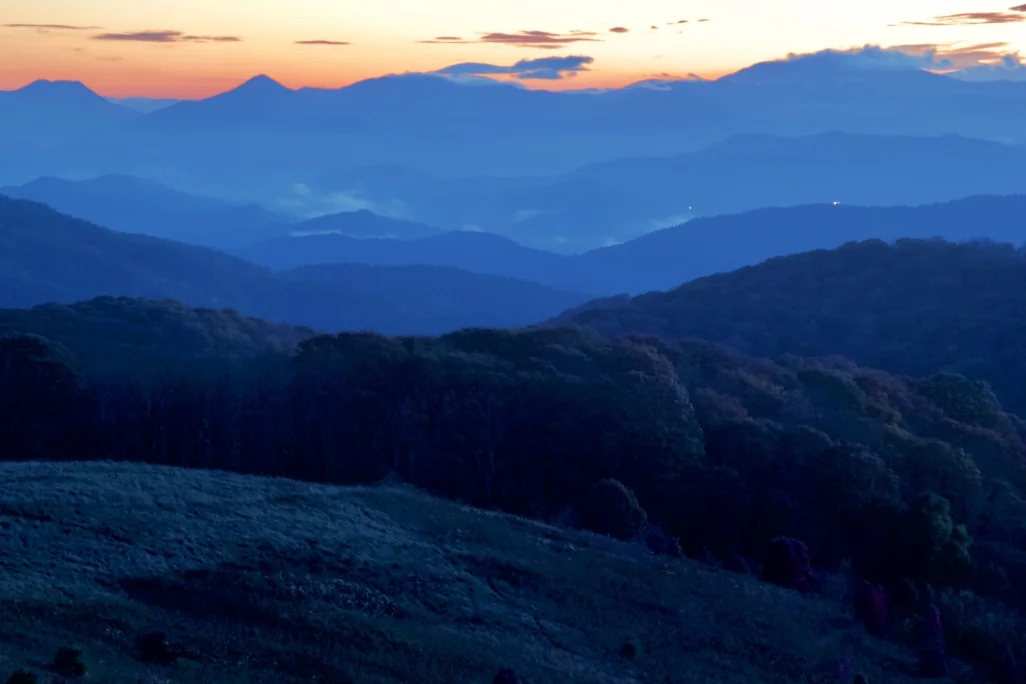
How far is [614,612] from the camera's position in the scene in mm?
27016

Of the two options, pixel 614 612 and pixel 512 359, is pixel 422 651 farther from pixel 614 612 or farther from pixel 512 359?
pixel 512 359

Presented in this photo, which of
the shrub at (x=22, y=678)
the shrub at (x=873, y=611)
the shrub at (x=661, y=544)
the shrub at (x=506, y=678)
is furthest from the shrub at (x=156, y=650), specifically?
the shrub at (x=873, y=611)

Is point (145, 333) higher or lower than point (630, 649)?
lower

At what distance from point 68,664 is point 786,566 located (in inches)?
850

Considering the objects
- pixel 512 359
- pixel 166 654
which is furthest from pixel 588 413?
pixel 166 654

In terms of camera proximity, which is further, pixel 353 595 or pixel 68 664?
pixel 353 595

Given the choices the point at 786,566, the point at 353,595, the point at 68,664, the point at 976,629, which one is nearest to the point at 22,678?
the point at 68,664

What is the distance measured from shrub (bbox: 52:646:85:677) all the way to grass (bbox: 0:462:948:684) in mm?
341

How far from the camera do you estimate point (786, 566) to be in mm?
32844

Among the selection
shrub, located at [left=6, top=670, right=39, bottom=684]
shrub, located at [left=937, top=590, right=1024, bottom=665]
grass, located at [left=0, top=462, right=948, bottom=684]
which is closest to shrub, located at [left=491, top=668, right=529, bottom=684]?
grass, located at [left=0, top=462, right=948, bottom=684]

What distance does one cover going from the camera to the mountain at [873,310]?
4145 inches

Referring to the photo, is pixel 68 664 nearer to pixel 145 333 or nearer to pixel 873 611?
pixel 873 611

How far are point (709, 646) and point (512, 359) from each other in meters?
32.7

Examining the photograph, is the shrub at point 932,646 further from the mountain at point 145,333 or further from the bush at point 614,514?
the mountain at point 145,333
